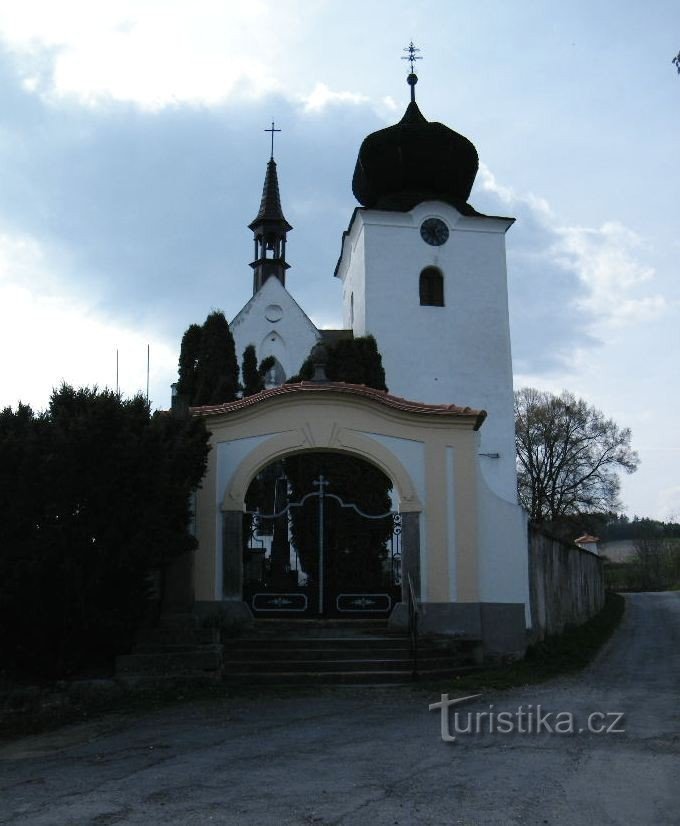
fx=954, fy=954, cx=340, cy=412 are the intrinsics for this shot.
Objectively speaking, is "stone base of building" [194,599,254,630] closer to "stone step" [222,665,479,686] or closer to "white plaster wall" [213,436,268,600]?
"white plaster wall" [213,436,268,600]

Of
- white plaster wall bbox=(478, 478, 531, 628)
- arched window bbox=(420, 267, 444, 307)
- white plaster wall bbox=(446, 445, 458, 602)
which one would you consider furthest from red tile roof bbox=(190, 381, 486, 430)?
arched window bbox=(420, 267, 444, 307)

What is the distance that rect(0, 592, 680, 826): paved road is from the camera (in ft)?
18.1

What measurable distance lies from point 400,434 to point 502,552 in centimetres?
225

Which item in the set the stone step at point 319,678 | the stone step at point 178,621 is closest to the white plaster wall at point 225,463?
the stone step at point 178,621

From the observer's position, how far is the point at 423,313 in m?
28.5

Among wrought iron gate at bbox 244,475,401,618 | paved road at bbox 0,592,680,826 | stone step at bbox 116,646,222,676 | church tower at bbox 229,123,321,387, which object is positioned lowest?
paved road at bbox 0,592,680,826

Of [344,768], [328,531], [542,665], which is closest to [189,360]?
[328,531]

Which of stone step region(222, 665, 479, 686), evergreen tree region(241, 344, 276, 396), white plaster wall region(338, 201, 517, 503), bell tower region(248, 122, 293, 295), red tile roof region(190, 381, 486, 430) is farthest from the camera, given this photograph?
bell tower region(248, 122, 293, 295)

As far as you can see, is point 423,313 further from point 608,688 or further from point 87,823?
point 87,823

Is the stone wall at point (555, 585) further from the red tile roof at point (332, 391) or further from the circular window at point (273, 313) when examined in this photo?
the circular window at point (273, 313)

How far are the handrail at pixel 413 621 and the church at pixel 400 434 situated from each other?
7 centimetres

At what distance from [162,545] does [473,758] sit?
4962 mm

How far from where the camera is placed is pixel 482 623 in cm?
1327

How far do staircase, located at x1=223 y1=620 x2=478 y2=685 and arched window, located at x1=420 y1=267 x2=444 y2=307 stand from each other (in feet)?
56.0
